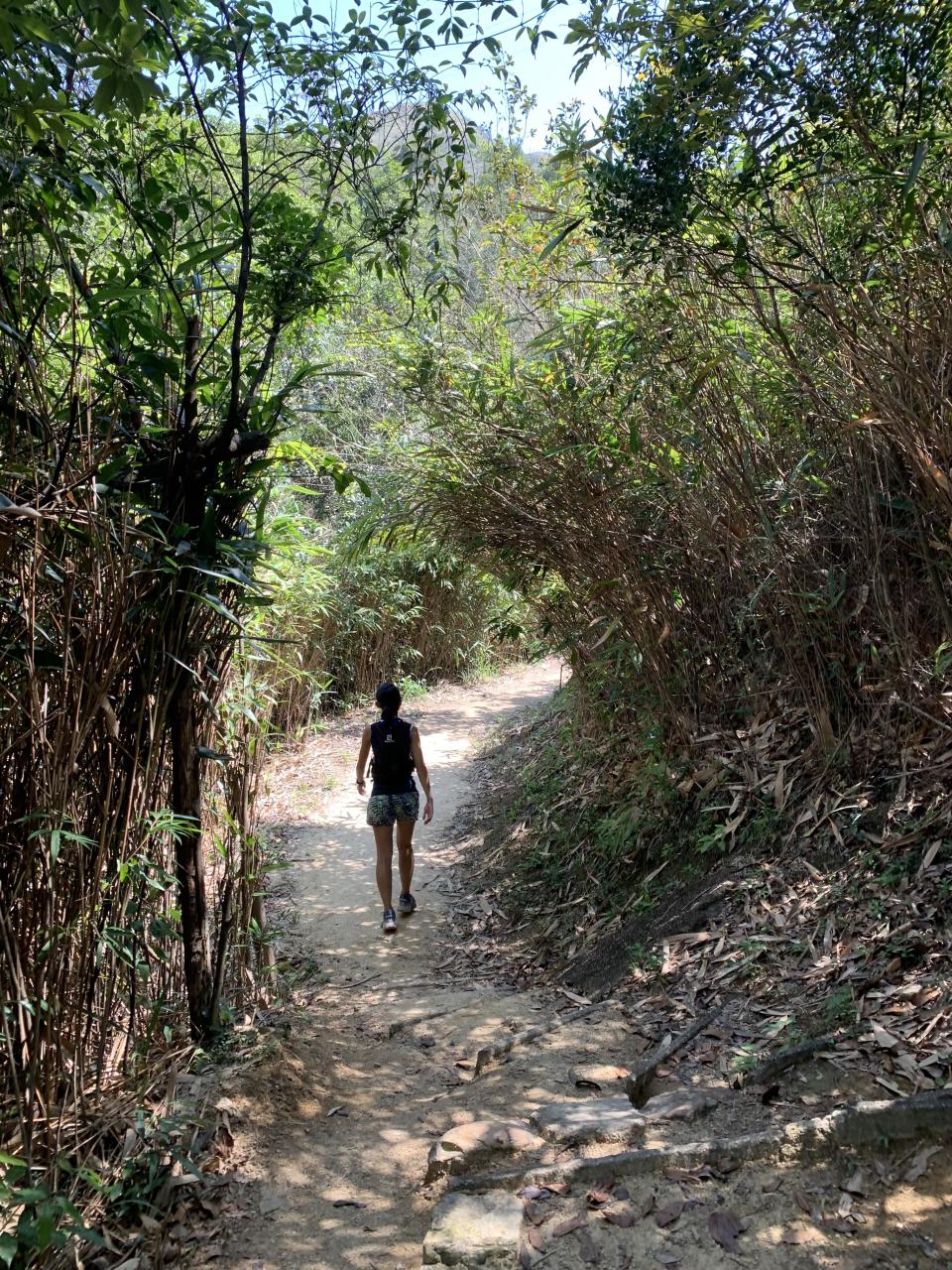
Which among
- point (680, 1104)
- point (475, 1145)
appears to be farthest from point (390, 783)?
point (680, 1104)

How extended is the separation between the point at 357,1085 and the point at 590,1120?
1168 millimetres

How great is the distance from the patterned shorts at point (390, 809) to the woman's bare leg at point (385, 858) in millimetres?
42

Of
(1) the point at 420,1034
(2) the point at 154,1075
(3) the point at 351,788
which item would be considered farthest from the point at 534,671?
(2) the point at 154,1075

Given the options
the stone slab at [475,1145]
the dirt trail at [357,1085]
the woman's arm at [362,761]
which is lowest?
the dirt trail at [357,1085]

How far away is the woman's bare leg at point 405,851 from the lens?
518 cm

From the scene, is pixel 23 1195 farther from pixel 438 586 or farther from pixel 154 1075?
pixel 438 586

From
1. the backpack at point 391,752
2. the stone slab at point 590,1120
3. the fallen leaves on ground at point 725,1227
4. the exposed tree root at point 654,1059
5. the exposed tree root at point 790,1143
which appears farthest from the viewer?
the backpack at point 391,752

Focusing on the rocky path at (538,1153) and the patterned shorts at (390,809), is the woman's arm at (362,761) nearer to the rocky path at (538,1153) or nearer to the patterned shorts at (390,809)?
the patterned shorts at (390,809)

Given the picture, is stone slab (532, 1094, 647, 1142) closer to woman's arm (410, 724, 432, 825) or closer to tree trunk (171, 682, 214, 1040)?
tree trunk (171, 682, 214, 1040)

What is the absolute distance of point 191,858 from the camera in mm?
2963

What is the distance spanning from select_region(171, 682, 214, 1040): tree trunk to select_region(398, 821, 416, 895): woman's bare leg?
2.18 meters

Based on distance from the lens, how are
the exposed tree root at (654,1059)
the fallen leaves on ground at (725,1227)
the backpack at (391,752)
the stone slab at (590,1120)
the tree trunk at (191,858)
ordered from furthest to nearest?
the backpack at (391,752)
the tree trunk at (191,858)
the exposed tree root at (654,1059)
the stone slab at (590,1120)
the fallen leaves on ground at (725,1227)

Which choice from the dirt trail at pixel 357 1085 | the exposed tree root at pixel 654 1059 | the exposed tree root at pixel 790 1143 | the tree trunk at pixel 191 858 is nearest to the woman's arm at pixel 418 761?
the dirt trail at pixel 357 1085

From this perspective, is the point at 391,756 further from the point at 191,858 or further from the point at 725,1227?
the point at 725,1227
